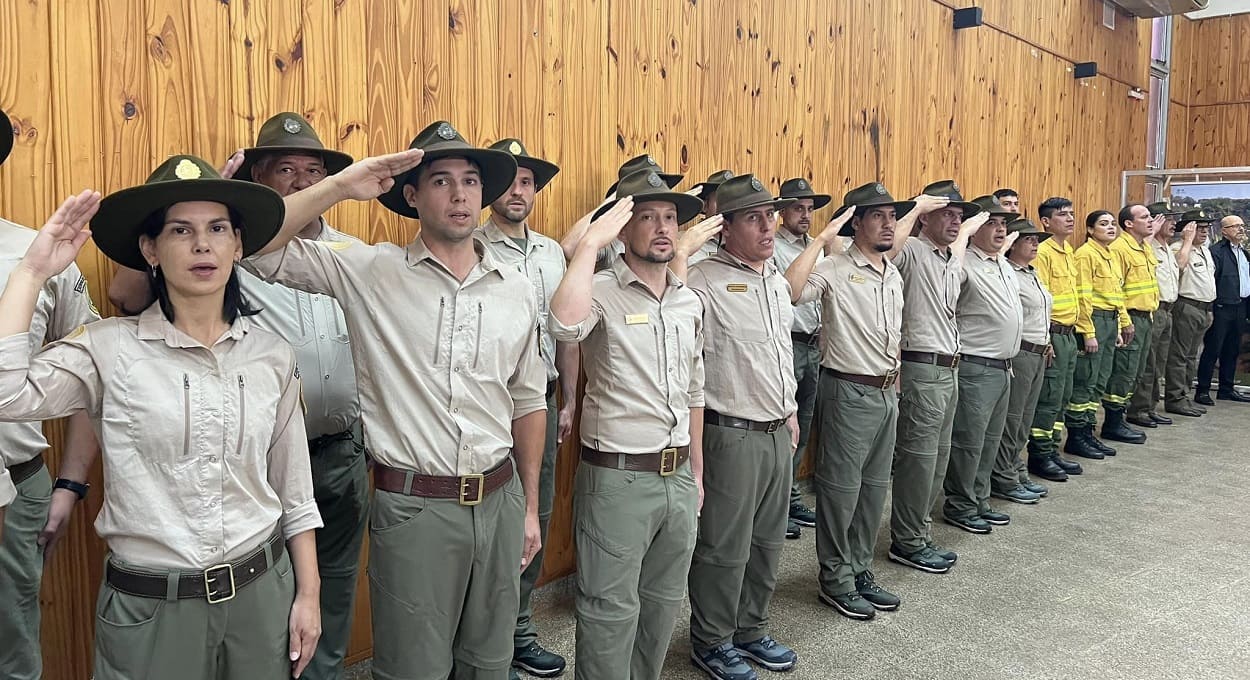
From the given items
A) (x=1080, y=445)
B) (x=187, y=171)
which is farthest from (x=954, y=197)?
(x=187, y=171)

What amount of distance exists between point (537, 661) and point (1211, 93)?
451 inches

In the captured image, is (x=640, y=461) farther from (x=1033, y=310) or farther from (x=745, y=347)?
(x=1033, y=310)

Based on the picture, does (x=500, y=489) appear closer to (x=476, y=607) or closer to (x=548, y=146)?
(x=476, y=607)

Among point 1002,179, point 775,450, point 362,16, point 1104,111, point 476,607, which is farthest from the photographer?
point 1104,111

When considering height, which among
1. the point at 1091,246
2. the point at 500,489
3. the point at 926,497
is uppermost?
the point at 1091,246

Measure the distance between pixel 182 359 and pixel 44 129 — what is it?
96cm

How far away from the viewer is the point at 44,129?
2.25 m

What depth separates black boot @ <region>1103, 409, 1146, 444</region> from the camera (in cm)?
687

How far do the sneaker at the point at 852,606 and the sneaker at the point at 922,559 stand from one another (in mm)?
588

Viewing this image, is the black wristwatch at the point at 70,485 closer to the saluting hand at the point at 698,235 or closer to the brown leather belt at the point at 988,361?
the saluting hand at the point at 698,235

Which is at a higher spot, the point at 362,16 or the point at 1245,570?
the point at 362,16

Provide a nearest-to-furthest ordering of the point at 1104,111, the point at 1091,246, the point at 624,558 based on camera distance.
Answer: the point at 624,558 < the point at 1091,246 < the point at 1104,111

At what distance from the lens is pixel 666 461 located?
266cm

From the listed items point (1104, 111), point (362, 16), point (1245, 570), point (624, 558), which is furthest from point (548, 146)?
point (1104, 111)
